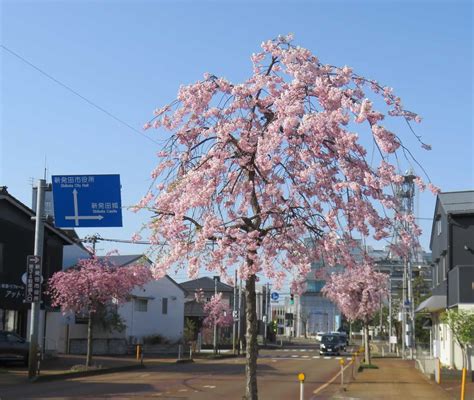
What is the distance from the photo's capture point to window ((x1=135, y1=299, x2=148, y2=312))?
53594mm

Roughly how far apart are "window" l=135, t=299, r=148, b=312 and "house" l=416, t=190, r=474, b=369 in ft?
72.9

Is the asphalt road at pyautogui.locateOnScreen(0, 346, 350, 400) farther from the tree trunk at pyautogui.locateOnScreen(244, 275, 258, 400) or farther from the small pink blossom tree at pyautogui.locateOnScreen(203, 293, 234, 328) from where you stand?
the small pink blossom tree at pyautogui.locateOnScreen(203, 293, 234, 328)

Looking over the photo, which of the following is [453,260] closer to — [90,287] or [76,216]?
[90,287]

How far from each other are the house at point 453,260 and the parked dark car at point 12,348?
19.6 metres

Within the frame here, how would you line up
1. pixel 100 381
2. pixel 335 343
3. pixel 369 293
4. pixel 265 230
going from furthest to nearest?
pixel 335 343 < pixel 369 293 < pixel 100 381 < pixel 265 230

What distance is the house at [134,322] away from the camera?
4394 centimetres


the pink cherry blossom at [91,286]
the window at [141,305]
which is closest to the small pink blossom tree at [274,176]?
the pink cherry blossom at [91,286]

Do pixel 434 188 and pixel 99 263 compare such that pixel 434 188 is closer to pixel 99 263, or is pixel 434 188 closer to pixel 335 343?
pixel 99 263

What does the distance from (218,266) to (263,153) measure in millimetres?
1931

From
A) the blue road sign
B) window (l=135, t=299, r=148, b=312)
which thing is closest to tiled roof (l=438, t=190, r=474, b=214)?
the blue road sign

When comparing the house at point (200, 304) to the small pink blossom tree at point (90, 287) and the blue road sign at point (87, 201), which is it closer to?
the small pink blossom tree at point (90, 287)

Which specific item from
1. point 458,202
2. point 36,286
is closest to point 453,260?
point 458,202

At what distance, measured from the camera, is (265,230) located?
35.9 ft

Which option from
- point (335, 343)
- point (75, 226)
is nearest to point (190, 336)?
point (335, 343)
